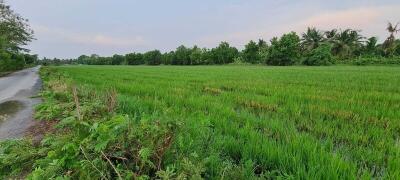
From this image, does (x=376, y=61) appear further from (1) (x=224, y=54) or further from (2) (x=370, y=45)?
(1) (x=224, y=54)

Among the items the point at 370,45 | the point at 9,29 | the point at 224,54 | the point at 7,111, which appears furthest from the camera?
the point at 224,54

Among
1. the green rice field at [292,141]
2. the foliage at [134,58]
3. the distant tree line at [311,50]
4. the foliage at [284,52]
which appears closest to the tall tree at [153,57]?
the foliage at [134,58]

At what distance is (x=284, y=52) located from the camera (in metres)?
49.0

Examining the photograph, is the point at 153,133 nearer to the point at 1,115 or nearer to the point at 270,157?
the point at 270,157

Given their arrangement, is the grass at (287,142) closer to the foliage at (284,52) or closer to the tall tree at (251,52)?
the foliage at (284,52)

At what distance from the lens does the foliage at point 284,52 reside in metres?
49.0

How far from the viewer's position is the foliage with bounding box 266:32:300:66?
1928 inches

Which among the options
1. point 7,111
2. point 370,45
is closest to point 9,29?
point 7,111

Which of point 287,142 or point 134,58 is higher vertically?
point 287,142

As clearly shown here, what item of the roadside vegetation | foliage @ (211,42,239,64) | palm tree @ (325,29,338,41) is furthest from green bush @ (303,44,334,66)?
the roadside vegetation

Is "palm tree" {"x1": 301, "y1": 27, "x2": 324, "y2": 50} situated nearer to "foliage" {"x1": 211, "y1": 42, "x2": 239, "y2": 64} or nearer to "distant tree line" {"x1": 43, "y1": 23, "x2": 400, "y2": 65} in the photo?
"distant tree line" {"x1": 43, "y1": 23, "x2": 400, "y2": 65}

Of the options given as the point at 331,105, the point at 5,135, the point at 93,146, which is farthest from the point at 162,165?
the point at 331,105

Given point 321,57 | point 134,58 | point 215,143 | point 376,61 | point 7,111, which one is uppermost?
point 215,143

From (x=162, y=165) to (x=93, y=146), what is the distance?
60 cm
